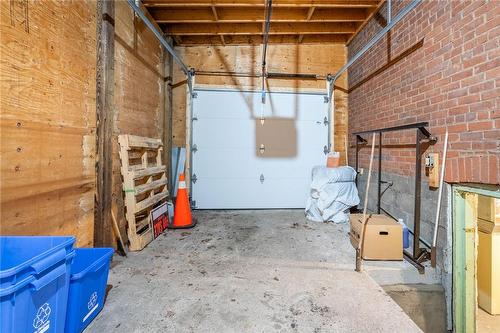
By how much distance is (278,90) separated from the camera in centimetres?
409

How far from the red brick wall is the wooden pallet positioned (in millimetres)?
2926

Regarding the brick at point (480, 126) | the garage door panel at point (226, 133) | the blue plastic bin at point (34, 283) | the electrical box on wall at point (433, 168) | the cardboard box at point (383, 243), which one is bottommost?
the cardboard box at point (383, 243)

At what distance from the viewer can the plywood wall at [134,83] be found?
8.05 feet

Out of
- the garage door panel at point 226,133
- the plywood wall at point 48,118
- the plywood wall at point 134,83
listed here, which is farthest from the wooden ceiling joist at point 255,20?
the plywood wall at point 48,118

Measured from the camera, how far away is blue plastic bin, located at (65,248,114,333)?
4.08 ft

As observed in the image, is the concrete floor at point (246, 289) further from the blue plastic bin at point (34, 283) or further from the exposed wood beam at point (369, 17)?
the exposed wood beam at point (369, 17)

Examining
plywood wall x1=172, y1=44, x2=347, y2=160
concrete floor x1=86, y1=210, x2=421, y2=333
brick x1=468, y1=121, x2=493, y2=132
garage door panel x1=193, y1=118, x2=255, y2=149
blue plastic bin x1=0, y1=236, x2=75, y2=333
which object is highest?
plywood wall x1=172, y1=44, x2=347, y2=160

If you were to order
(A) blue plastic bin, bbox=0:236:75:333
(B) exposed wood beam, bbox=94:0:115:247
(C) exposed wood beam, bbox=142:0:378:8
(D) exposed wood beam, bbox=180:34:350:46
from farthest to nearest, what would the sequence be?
(D) exposed wood beam, bbox=180:34:350:46
(C) exposed wood beam, bbox=142:0:378:8
(B) exposed wood beam, bbox=94:0:115:247
(A) blue plastic bin, bbox=0:236:75:333

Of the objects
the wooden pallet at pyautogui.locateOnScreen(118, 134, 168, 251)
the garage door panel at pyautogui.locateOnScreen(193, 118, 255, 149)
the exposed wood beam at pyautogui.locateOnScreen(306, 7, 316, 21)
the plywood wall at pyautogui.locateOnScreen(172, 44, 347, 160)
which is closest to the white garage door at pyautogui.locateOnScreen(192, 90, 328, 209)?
the garage door panel at pyautogui.locateOnScreen(193, 118, 255, 149)

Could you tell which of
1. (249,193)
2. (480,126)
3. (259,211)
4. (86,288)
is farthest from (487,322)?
(86,288)

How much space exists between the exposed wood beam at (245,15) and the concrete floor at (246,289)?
3023mm

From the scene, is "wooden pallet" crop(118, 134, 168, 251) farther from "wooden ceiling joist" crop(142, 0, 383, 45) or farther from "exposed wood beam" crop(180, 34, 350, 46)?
"exposed wood beam" crop(180, 34, 350, 46)

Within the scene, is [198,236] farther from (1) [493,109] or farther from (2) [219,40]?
(2) [219,40]

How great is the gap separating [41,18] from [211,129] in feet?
8.48
